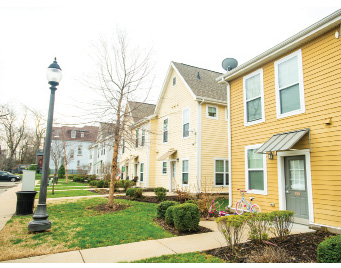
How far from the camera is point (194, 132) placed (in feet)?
48.2

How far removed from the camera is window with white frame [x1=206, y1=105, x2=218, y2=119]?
1498cm

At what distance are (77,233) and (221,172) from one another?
34.0ft

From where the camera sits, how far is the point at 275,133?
332 inches

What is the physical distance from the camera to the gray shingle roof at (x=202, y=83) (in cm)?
1524

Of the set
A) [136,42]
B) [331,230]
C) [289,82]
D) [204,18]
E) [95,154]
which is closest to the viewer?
[204,18]

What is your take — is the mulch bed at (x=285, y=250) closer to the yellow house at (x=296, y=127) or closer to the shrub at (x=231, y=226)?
the shrub at (x=231, y=226)

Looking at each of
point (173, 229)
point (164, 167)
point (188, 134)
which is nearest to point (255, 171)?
point (173, 229)

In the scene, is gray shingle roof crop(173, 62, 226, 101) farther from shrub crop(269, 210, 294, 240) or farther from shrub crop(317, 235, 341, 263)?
shrub crop(317, 235, 341, 263)

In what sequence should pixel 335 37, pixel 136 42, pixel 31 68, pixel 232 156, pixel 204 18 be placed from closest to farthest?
pixel 204 18
pixel 335 37
pixel 31 68
pixel 232 156
pixel 136 42

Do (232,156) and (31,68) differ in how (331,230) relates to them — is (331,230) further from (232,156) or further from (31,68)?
(31,68)

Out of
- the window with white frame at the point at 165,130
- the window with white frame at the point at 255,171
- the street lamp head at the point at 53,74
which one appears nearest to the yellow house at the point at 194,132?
the window with white frame at the point at 165,130

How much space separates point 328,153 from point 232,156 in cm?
421

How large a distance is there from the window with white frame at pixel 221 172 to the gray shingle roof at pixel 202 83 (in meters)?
4.12

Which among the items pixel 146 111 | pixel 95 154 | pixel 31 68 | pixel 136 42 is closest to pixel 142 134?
pixel 146 111
